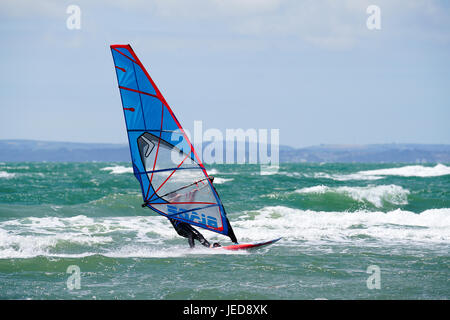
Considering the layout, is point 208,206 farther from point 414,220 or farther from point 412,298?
point 414,220

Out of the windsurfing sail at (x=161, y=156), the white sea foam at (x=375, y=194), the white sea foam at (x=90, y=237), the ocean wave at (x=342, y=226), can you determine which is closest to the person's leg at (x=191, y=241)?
the white sea foam at (x=90, y=237)

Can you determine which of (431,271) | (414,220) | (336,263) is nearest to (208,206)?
(336,263)

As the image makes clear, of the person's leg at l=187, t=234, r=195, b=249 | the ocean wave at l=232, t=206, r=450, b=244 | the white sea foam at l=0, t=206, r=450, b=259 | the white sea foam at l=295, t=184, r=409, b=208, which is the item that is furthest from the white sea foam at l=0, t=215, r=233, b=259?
the white sea foam at l=295, t=184, r=409, b=208

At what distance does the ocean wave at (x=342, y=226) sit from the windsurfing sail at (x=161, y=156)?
2.79m

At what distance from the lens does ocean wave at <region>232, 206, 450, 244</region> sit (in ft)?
38.5

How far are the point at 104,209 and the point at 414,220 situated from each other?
9864 millimetres

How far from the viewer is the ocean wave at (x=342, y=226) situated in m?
11.7

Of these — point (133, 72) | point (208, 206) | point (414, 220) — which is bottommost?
point (414, 220)

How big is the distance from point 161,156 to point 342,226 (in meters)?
6.71

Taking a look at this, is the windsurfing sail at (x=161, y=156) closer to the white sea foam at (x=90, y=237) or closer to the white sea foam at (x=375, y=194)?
the white sea foam at (x=90, y=237)

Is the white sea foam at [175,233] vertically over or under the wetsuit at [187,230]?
under

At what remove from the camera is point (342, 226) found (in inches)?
541

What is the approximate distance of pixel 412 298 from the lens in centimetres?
655

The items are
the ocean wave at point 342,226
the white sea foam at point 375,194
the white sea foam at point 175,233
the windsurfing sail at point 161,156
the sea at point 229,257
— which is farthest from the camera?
the white sea foam at point 375,194
